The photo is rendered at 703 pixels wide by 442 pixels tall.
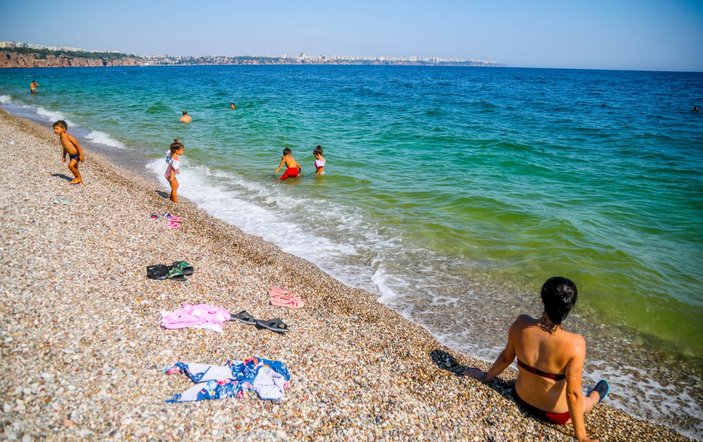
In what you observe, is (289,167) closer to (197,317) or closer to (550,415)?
(197,317)

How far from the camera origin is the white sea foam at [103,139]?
66.4 feet

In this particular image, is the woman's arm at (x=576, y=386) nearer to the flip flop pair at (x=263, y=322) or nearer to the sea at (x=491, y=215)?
the sea at (x=491, y=215)

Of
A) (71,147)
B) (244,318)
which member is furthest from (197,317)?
(71,147)

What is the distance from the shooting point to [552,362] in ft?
13.8

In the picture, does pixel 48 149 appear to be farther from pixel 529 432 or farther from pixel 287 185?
pixel 529 432

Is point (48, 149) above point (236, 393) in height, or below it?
above

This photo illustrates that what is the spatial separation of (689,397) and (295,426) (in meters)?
5.82

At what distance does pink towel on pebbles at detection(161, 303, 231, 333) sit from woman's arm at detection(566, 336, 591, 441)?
173 inches

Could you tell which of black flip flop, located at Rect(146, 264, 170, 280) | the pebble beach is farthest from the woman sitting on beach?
black flip flop, located at Rect(146, 264, 170, 280)

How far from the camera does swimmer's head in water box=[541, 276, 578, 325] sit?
392cm

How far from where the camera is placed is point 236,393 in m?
4.13

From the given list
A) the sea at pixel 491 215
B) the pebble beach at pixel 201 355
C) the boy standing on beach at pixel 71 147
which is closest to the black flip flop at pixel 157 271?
the pebble beach at pixel 201 355

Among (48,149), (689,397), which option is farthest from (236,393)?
(48,149)

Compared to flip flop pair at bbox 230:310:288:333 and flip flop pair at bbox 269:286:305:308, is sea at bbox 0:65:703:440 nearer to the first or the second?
flip flop pair at bbox 269:286:305:308
